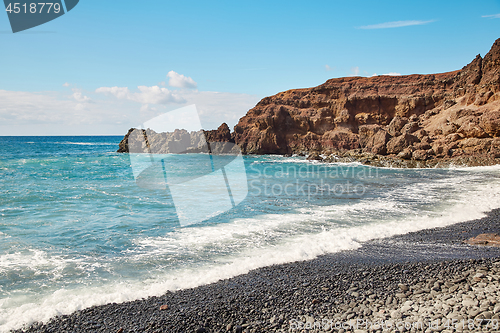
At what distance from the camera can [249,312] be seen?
4.75 meters

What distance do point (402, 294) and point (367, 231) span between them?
466 centimetres

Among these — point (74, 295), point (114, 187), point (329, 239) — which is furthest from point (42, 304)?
point (114, 187)

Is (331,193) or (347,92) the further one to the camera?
(347,92)

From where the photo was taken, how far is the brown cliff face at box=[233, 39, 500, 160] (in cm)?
3138

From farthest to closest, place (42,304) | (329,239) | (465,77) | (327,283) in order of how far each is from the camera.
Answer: (465,77) → (329,239) → (327,283) → (42,304)

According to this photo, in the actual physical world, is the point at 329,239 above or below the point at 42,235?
below

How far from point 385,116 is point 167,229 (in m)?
49.5

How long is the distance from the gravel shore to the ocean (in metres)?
0.59

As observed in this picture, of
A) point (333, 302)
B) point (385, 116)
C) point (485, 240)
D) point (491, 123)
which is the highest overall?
point (385, 116)

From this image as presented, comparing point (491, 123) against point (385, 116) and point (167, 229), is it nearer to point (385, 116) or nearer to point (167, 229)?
point (385, 116)

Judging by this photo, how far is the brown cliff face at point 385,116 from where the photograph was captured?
3138 centimetres

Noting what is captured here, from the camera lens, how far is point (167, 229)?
10.2 meters

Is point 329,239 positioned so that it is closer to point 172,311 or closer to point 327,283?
point 327,283

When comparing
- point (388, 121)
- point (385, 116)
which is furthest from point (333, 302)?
point (385, 116)
